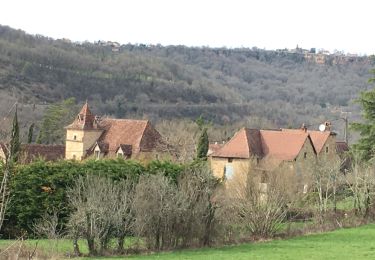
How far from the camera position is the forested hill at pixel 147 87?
112 m

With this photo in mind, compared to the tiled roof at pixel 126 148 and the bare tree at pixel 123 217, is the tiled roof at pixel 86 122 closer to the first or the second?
the tiled roof at pixel 126 148

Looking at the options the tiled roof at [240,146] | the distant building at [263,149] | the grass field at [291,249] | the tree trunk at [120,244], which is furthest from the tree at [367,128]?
the tree trunk at [120,244]

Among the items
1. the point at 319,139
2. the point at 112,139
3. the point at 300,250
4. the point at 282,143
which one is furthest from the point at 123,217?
the point at 319,139

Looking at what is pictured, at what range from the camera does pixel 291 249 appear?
930 inches

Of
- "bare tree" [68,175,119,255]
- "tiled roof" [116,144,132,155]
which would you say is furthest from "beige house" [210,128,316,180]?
"bare tree" [68,175,119,255]

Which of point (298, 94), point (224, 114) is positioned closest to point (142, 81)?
point (224, 114)

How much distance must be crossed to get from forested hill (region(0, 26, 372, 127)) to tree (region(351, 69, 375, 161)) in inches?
2037

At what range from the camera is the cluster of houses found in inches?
1777

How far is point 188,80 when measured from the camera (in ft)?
530

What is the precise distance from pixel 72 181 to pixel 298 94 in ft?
498

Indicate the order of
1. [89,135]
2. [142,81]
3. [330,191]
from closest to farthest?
[330,191] < [89,135] < [142,81]

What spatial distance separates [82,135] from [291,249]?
2770 centimetres

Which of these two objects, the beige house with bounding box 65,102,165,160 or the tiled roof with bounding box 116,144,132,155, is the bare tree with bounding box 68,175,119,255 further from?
the tiled roof with bounding box 116,144,132,155

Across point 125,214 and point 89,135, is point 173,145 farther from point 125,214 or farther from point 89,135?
point 125,214
